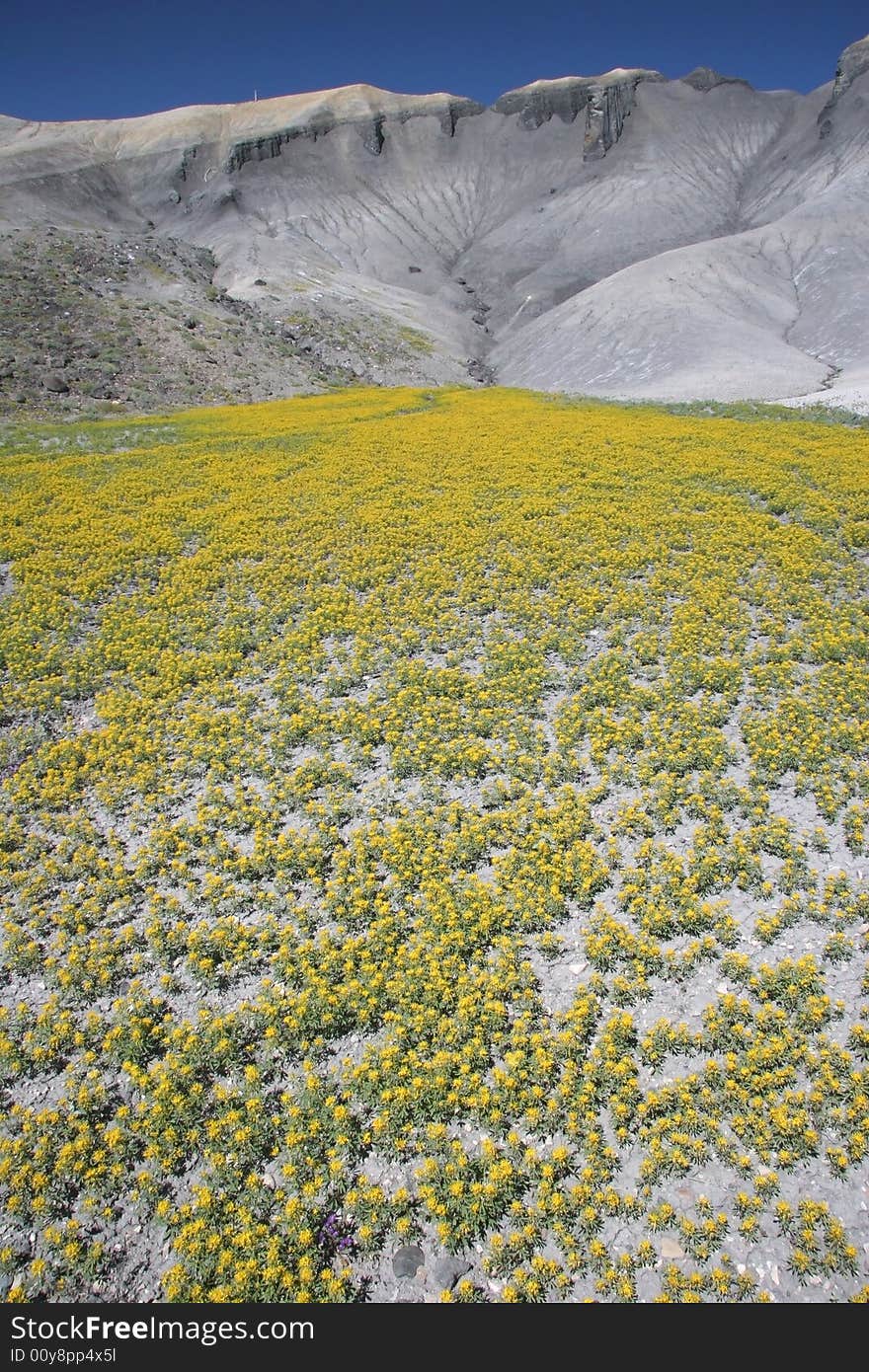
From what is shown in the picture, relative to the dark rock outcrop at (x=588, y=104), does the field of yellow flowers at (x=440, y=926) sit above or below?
below

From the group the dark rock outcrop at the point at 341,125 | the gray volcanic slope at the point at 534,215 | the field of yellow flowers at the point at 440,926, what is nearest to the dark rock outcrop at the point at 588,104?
the gray volcanic slope at the point at 534,215

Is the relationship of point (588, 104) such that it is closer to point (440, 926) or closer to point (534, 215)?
point (534, 215)

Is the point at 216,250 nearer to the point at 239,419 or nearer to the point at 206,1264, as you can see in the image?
the point at 239,419

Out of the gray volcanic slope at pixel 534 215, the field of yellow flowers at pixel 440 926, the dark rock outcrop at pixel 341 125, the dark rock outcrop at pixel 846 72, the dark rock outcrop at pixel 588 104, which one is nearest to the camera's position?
the field of yellow flowers at pixel 440 926

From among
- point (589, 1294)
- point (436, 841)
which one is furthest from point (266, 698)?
point (589, 1294)

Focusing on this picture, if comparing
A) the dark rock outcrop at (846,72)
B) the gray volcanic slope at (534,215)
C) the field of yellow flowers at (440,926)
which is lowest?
the field of yellow flowers at (440,926)

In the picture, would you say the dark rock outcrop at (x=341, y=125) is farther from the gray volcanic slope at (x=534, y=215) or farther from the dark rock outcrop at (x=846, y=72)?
the dark rock outcrop at (x=846, y=72)

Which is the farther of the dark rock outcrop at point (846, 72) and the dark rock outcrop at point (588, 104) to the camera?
the dark rock outcrop at point (588, 104)
